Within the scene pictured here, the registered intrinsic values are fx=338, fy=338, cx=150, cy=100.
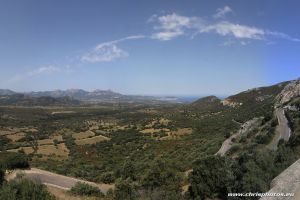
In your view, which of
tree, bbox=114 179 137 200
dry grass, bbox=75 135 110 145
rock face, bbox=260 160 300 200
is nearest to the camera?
rock face, bbox=260 160 300 200

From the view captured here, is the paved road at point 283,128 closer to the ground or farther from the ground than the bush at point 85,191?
farther from the ground

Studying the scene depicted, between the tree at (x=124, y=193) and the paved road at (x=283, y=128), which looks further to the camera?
the paved road at (x=283, y=128)

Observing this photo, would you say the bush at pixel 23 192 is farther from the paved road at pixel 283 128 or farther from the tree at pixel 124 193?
the paved road at pixel 283 128

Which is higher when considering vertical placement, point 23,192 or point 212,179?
point 23,192

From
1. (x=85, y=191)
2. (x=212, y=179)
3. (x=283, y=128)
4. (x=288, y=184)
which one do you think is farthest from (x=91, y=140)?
(x=288, y=184)

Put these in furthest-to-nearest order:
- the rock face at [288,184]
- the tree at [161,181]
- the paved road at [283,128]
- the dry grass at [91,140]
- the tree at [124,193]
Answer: the dry grass at [91,140] < the paved road at [283,128] < the tree at [161,181] < the tree at [124,193] < the rock face at [288,184]

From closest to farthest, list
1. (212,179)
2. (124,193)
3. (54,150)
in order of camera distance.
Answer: (124,193) → (212,179) → (54,150)

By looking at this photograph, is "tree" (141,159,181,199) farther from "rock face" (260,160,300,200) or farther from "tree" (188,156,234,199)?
"rock face" (260,160,300,200)

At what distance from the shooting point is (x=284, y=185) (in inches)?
548

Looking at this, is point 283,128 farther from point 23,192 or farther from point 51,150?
point 51,150

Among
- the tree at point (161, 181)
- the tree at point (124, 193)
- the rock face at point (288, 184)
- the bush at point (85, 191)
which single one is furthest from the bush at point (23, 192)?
the rock face at point (288, 184)

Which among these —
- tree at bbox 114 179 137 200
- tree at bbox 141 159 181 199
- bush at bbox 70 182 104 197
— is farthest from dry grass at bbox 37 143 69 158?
tree at bbox 114 179 137 200

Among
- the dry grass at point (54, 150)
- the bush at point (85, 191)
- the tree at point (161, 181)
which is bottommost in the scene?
the dry grass at point (54, 150)

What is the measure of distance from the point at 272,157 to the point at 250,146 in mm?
12395
